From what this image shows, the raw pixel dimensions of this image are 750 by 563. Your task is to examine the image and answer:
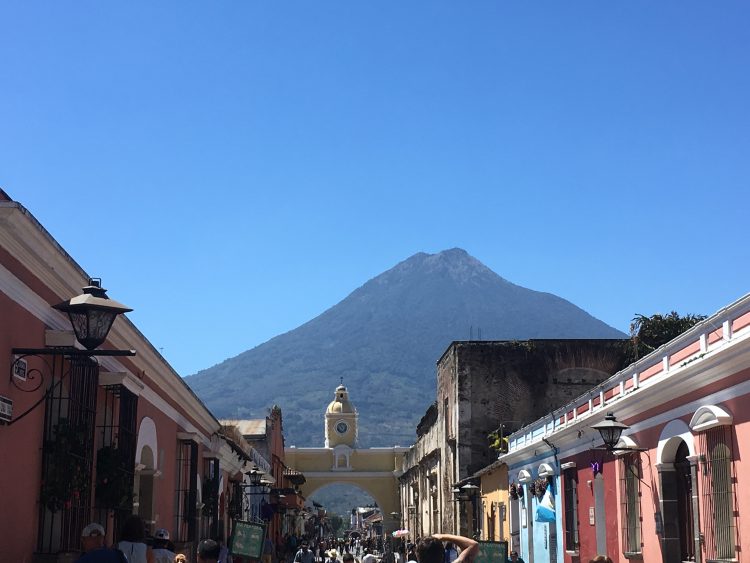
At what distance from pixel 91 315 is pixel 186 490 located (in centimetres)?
1058

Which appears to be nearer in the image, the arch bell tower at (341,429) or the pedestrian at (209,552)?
the pedestrian at (209,552)

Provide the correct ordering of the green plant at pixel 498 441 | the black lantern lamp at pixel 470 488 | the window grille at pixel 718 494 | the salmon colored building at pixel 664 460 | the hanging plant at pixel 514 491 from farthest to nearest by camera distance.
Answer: the green plant at pixel 498 441 < the black lantern lamp at pixel 470 488 < the hanging plant at pixel 514 491 < the window grille at pixel 718 494 < the salmon colored building at pixel 664 460

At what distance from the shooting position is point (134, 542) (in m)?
8.05

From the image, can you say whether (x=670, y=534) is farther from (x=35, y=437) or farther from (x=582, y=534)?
(x=35, y=437)

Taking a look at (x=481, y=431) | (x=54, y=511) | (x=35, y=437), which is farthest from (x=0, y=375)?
(x=481, y=431)

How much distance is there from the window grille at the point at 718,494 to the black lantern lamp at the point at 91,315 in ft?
23.0

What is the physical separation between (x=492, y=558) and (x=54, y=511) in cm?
585

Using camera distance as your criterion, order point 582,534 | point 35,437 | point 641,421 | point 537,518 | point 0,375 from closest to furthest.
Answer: point 0,375, point 35,437, point 641,421, point 582,534, point 537,518

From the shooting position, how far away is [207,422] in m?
20.9

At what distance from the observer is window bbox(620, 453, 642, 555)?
15.1 meters

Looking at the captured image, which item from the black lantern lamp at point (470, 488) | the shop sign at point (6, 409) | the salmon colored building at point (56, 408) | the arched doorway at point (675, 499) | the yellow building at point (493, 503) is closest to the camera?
the shop sign at point (6, 409)

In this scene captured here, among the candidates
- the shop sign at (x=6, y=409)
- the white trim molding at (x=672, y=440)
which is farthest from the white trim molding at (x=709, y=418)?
the shop sign at (x=6, y=409)

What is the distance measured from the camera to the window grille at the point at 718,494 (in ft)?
37.4

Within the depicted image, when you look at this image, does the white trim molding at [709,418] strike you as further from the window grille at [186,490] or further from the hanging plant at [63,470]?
the window grille at [186,490]
